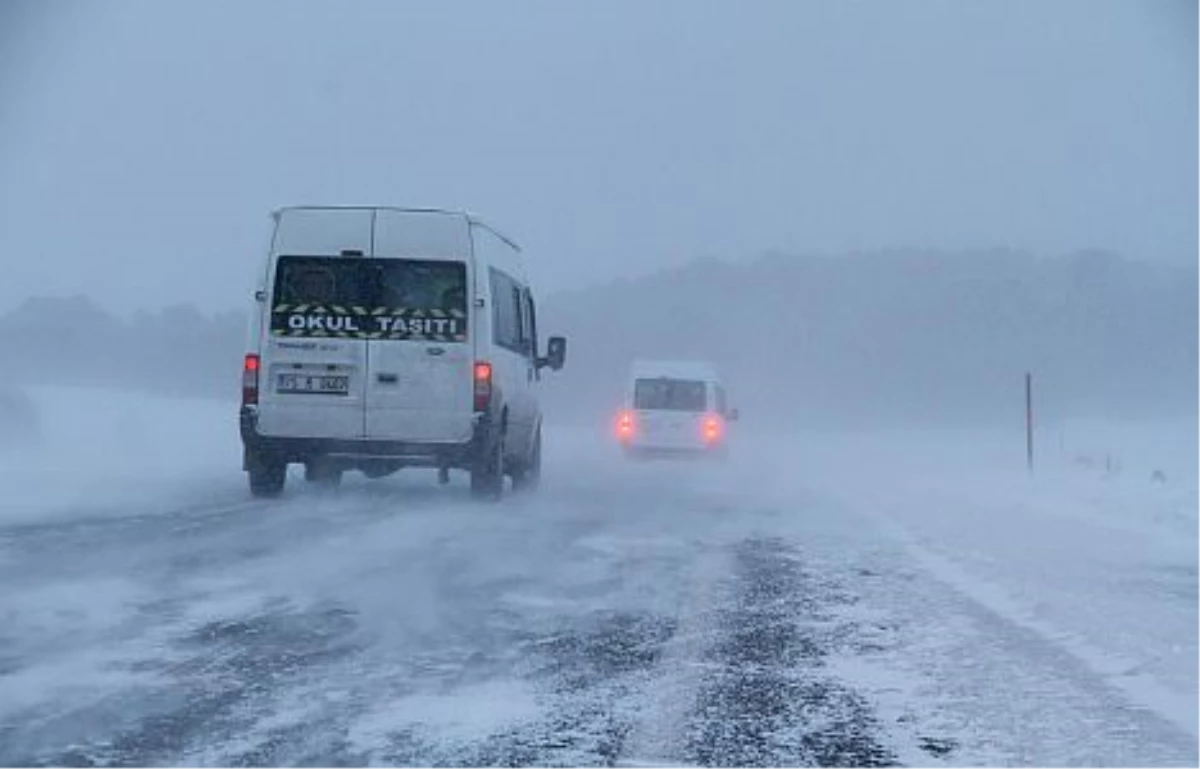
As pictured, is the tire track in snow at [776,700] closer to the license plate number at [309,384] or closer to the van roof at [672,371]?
the license plate number at [309,384]

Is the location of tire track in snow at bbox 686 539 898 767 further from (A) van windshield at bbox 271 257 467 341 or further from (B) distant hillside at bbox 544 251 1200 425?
(B) distant hillside at bbox 544 251 1200 425

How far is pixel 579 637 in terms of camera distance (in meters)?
7.26

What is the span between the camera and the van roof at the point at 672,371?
27.4m

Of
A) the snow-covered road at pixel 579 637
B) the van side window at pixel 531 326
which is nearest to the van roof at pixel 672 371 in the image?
the van side window at pixel 531 326

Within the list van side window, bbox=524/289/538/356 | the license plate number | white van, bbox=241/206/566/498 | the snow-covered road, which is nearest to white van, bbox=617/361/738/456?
van side window, bbox=524/289/538/356

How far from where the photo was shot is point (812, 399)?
98.1 metres

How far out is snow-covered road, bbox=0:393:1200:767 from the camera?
16.8ft

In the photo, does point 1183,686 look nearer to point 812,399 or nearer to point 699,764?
point 699,764

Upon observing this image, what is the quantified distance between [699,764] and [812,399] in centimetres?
9423

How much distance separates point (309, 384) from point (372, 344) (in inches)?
27.8

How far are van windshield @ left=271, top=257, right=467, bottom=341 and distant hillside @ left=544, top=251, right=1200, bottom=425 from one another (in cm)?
7329

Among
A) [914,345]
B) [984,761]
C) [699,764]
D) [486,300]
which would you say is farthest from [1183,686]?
[914,345]

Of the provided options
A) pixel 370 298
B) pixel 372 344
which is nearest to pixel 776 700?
pixel 372 344

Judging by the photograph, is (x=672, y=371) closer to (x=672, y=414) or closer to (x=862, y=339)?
(x=672, y=414)
